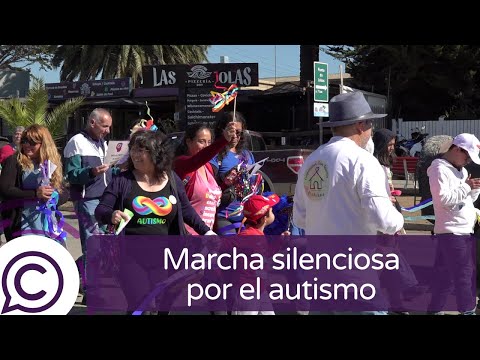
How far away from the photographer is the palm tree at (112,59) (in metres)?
34.3

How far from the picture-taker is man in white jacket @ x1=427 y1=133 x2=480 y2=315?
18.7 feet

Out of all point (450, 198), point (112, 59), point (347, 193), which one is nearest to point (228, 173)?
point (450, 198)

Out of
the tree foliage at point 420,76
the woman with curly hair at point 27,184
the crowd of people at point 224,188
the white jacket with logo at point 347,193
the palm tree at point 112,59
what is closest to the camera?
the white jacket with logo at point 347,193

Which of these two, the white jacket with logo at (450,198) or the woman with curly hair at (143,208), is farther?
the white jacket with logo at (450,198)

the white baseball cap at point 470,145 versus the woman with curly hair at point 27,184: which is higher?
the white baseball cap at point 470,145

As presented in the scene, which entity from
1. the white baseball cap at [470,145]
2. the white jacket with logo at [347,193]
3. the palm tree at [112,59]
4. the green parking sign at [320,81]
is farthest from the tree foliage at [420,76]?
the white jacket with logo at [347,193]

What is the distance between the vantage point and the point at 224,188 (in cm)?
584

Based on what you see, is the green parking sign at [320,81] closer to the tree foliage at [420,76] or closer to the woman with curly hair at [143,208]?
the woman with curly hair at [143,208]

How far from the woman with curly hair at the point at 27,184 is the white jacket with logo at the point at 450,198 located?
3.25 meters

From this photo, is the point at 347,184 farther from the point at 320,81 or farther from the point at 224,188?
the point at 320,81

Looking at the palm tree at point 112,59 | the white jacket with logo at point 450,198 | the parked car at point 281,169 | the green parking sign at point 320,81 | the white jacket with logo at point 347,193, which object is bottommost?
the parked car at point 281,169

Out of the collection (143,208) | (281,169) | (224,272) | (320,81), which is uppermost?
(320,81)

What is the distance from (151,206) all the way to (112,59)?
1246 inches

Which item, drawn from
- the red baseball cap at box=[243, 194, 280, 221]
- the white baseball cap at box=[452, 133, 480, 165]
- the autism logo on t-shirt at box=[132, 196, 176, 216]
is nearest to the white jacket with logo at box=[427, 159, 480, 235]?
the white baseball cap at box=[452, 133, 480, 165]
